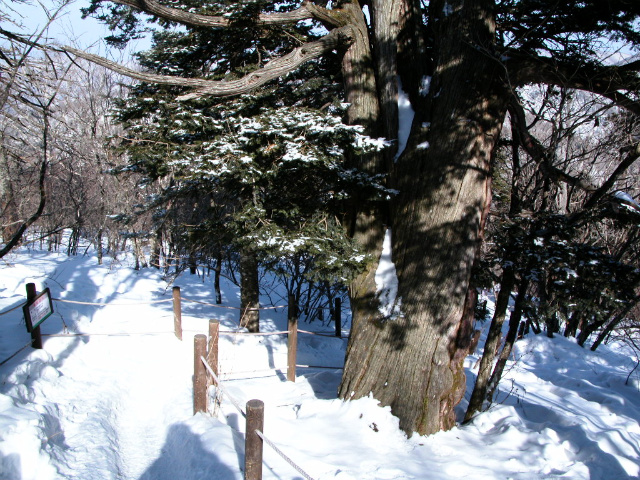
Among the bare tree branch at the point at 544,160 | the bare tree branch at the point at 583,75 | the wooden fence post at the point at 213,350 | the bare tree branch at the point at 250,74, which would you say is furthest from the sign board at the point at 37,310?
the bare tree branch at the point at 583,75

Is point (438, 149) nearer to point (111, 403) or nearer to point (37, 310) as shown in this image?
point (111, 403)

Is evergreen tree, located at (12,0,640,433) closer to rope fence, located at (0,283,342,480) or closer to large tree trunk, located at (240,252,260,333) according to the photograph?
rope fence, located at (0,283,342,480)

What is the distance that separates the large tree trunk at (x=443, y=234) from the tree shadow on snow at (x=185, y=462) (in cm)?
173

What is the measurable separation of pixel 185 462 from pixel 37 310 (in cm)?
303

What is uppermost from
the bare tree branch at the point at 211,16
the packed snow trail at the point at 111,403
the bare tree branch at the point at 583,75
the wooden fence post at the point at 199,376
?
the bare tree branch at the point at 211,16

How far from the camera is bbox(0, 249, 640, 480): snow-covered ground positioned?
11.3 ft

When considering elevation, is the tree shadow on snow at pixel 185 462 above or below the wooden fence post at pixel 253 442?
below

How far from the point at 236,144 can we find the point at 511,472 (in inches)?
158

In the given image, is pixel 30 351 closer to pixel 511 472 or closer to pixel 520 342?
pixel 511 472

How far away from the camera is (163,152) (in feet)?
16.7

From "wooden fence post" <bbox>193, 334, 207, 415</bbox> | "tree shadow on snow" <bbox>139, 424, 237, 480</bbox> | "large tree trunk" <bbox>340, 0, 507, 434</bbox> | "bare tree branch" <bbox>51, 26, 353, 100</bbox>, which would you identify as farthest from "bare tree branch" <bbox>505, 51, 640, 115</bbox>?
"tree shadow on snow" <bbox>139, 424, 237, 480</bbox>

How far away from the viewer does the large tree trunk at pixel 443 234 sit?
4250mm

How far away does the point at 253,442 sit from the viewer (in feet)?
9.52

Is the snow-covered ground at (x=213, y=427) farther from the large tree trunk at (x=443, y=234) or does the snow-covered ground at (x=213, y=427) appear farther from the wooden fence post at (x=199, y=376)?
the large tree trunk at (x=443, y=234)
